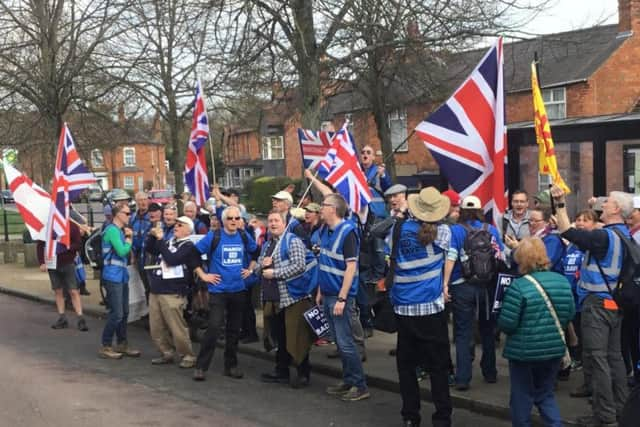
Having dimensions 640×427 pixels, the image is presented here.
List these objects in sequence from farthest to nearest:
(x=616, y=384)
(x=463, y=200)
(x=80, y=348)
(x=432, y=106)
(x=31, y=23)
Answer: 1. (x=432, y=106)
2. (x=31, y=23)
3. (x=80, y=348)
4. (x=463, y=200)
5. (x=616, y=384)

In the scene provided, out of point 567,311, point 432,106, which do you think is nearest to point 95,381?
point 567,311

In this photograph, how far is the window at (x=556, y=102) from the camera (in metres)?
29.4

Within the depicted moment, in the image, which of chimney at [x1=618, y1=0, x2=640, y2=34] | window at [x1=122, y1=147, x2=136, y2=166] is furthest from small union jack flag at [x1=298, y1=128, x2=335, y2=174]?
window at [x1=122, y1=147, x2=136, y2=166]

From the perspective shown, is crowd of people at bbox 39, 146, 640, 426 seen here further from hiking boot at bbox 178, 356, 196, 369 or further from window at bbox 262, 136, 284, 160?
window at bbox 262, 136, 284, 160

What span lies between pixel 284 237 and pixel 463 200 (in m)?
1.83

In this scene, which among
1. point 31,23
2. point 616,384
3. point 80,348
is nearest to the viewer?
point 616,384

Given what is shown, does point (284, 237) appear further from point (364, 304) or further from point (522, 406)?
point (522, 406)

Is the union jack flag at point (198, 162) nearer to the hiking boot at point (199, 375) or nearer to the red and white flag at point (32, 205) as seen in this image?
the red and white flag at point (32, 205)

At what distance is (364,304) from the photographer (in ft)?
29.3

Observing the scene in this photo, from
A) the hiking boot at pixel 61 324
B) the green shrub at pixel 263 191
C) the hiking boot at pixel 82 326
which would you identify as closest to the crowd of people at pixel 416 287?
the hiking boot at pixel 82 326

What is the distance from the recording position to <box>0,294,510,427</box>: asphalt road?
668cm

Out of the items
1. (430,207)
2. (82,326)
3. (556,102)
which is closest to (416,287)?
(430,207)

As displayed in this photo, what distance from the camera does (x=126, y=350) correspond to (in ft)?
30.9

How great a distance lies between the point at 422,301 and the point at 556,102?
25284 millimetres
